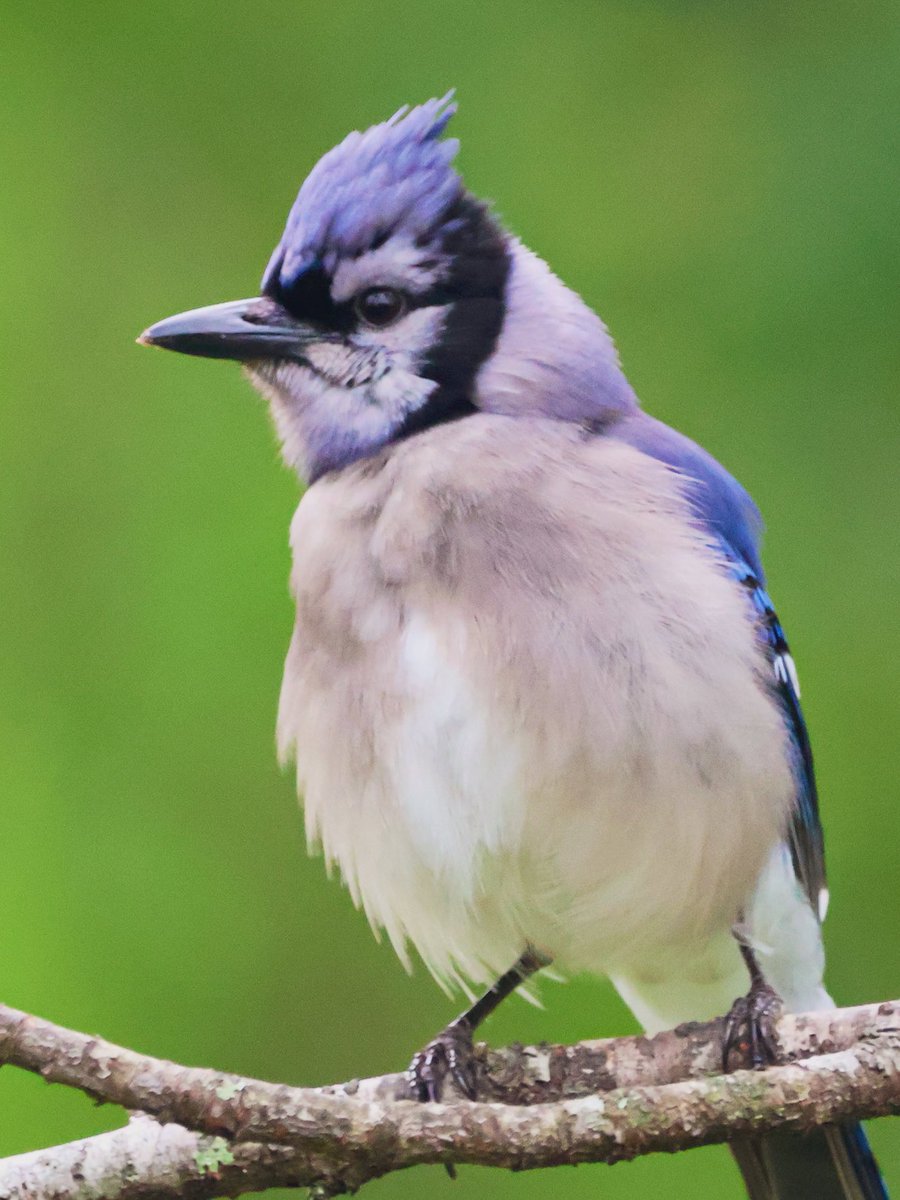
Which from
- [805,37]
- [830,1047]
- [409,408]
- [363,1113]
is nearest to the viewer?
[363,1113]

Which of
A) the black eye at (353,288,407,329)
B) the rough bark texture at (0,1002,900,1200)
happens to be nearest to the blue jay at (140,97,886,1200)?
the black eye at (353,288,407,329)

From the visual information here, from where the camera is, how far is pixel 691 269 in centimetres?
400

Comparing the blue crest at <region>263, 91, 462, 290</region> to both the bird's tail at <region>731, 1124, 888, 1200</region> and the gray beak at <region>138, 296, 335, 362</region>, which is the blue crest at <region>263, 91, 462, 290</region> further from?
the bird's tail at <region>731, 1124, 888, 1200</region>

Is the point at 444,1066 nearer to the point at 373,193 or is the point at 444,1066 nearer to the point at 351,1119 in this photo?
the point at 351,1119

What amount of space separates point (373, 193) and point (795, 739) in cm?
107

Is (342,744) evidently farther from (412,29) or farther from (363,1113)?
(412,29)

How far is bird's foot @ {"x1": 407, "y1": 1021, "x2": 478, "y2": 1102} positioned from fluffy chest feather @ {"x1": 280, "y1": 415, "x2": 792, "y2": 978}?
18 cm

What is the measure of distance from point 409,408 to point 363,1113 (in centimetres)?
113

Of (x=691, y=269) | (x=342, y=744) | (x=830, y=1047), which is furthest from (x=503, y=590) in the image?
(x=691, y=269)

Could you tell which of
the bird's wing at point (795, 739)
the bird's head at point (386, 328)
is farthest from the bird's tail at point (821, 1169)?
the bird's head at point (386, 328)

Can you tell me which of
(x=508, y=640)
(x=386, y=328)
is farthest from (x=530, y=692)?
(x=386, y=328)

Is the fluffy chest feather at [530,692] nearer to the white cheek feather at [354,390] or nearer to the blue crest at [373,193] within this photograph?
the white cheek feather at [354,390]

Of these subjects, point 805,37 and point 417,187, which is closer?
point 417,187

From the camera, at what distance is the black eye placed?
2.85 meters
